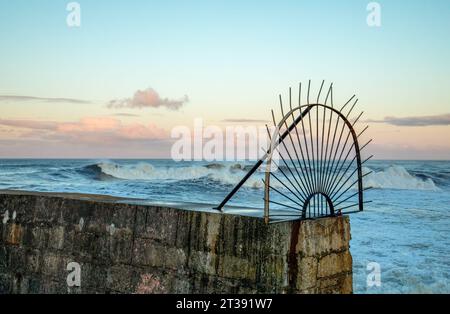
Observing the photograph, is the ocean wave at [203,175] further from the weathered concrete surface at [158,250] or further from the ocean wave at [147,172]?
the weathered concrete surface at [158,250]

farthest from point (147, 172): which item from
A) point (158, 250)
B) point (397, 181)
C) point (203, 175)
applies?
point (158, 250)

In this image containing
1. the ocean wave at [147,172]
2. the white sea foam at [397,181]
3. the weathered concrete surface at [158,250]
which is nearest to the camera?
the weathered concrete surface at [158,250]

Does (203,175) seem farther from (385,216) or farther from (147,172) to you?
(385,216)

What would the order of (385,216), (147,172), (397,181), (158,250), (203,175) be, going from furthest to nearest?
(147,172) → (203,175) → (397,181) → (385,216) → (158,250)

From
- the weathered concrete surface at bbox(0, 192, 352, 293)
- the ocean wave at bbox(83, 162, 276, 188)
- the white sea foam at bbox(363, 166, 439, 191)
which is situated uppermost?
the weathered concrete surface at bbox(0, 192, 352, 293)

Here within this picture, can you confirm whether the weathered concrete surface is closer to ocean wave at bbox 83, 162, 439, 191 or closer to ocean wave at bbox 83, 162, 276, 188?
ocean wave at bbox 83, 162, 439, 191

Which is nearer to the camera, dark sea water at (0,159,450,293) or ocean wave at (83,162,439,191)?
dark sea water at (0,159,450,293)

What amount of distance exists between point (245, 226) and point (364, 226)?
12292 millimetres

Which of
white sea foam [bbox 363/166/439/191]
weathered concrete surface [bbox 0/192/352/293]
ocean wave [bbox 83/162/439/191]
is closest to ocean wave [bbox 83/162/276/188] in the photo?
ocean wave [bbox 83/162/439/191]

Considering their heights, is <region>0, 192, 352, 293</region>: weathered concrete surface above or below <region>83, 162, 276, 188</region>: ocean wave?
above

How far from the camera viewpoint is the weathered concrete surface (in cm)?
435

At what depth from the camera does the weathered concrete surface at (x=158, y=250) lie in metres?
4.35

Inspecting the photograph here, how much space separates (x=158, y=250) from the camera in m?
5.04

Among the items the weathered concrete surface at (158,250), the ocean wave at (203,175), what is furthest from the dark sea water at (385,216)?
the weathered concrete surface at (158,250)
